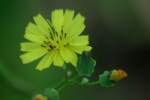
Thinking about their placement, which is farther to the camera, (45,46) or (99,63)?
(99,63)

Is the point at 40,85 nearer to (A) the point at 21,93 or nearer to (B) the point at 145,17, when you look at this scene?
(A) the point at 21,93

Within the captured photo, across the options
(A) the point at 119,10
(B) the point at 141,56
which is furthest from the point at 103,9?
(B) the point at 141,56

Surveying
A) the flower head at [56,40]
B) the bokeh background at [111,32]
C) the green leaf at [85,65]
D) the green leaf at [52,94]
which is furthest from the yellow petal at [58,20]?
the bokeh background at [111,32]

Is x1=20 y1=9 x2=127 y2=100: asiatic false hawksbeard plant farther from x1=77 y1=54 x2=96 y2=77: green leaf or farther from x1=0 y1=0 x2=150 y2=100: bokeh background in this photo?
x1=0 y1=0 x2=150 y2=100: bokeh background

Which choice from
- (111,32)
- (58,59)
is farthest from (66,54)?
(111,32)

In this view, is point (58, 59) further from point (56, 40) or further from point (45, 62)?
point (56, 40)

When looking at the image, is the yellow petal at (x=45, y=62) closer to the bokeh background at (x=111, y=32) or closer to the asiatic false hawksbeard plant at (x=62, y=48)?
the asiatic false hawksbeard plant at (x=62, y=48)
